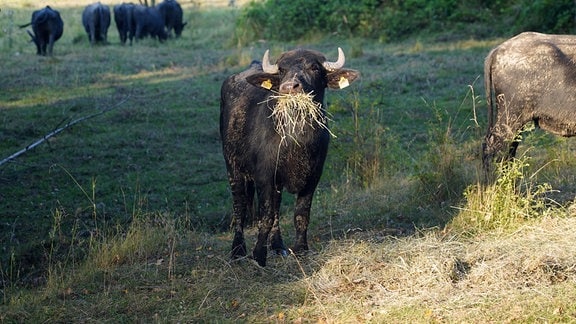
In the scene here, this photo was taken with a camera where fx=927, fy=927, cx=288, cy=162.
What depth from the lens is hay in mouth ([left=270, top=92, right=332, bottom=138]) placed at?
269 inches

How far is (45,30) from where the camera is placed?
23406 millimetres

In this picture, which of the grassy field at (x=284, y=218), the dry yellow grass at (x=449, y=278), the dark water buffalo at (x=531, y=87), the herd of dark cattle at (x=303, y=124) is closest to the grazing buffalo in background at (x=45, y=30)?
the grassy field at (x=284, y=218)

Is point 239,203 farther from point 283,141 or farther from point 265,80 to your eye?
point 265,80

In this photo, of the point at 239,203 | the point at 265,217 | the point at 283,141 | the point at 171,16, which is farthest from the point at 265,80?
the point at 171,16

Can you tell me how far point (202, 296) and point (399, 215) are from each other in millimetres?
2862

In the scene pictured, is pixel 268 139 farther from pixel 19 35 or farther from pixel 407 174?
pixel 19 35

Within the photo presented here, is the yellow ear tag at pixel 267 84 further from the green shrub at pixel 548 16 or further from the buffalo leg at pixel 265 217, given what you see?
the green shrub at pixel 548 16

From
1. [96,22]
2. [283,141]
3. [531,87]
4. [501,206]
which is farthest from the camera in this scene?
[96,22]

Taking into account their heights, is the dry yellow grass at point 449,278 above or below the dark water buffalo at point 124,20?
above

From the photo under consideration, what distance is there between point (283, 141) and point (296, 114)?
0.96 ft

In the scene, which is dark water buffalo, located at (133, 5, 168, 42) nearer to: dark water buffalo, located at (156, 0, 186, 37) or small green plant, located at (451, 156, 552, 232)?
dark water buffalo, located at (156, 0, 186, 37)

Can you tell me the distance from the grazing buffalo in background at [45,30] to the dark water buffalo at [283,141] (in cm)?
1638

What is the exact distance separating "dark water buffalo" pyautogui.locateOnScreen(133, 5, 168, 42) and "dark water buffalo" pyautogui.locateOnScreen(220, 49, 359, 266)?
874 inches

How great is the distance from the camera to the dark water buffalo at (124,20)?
29078 millimetres
